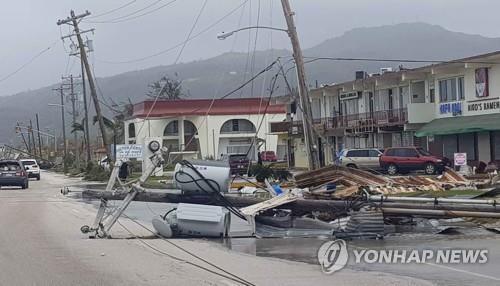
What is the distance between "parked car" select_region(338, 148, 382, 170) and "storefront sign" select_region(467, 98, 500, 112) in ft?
21.7

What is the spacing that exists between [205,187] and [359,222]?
353cm

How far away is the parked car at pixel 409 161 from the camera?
48.5 m

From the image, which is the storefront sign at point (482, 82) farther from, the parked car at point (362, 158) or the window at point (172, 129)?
the window at point (172, 129)

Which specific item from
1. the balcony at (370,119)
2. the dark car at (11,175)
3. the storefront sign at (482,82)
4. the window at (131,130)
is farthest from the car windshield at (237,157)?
the window at (131,130)

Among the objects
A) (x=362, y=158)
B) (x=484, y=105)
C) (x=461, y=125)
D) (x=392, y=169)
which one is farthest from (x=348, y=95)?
(x=484, y=105)

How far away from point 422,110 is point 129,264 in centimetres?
4312

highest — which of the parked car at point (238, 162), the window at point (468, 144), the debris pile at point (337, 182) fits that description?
the window at point (468, 144)

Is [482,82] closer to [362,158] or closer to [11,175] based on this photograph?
[362,158]

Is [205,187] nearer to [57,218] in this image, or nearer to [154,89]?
[57,218]

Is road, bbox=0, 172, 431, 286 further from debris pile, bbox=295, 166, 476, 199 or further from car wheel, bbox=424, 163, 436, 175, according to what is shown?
car wheel, bbox=424, 163, 436, 175

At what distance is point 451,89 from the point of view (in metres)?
52.6

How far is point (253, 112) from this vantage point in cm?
9369

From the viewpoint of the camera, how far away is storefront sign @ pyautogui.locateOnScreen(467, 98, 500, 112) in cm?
4800

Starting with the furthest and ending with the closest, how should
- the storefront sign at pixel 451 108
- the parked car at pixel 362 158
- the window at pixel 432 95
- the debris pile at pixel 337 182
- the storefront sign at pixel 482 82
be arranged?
the window at pixel 432 95 → the parked car at pixel 362 158 → the storefront sign at pixel 451 108 → the storefront sign at pixel 482 82 → the debris pile at pixel 337 182
